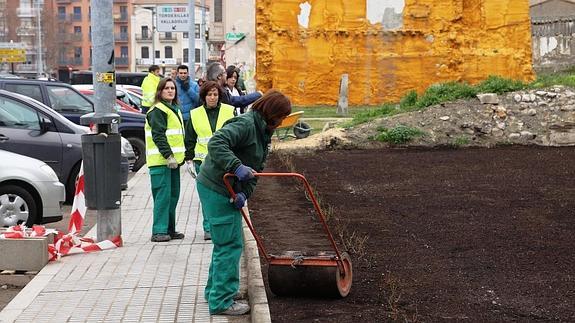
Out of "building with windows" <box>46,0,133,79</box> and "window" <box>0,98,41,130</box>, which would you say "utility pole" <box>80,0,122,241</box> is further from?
"building with windows" <box>46,0,133,79</box>

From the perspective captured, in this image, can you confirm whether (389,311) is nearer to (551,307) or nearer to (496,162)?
(551,307)

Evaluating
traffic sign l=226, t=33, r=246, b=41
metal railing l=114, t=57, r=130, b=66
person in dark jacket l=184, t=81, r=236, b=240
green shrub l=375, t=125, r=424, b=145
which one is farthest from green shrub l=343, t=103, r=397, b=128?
metal railing l=114, t=57, r=130, b=66

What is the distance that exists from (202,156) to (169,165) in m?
0.43

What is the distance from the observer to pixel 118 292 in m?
8.38

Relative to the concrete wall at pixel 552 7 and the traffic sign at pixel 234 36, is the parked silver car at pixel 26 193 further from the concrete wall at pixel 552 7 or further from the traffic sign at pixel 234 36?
the concrete wall at pixel 552 7

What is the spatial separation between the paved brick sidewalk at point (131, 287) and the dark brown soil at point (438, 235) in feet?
2.39

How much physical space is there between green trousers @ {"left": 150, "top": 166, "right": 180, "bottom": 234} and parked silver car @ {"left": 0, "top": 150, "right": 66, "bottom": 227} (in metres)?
1.69

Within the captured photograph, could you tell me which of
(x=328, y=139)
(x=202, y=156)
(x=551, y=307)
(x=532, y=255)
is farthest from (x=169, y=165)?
(x=328, y=139)

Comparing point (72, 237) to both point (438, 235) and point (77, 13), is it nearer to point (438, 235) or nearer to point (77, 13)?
point (438, 235)

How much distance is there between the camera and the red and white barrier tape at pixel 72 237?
9891 millimetres

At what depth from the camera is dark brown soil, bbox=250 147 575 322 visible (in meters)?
7.38

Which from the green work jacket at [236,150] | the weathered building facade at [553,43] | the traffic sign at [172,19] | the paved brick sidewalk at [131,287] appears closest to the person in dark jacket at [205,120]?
the paved brick sidewalk at [131,287]

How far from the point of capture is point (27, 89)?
18.4 metres

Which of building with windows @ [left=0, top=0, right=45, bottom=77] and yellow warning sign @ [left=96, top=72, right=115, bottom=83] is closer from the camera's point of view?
yellow warning sign @ [left=96, top=72, right=115, bottom=83]
